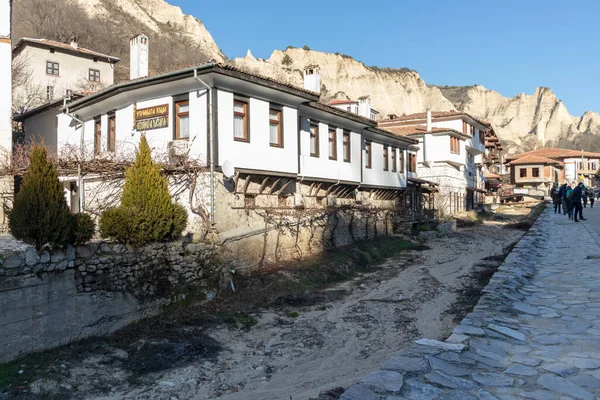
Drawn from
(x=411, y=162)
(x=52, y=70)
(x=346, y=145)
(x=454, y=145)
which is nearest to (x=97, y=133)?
(x=346, y=145)

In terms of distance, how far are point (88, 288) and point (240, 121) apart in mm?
7007

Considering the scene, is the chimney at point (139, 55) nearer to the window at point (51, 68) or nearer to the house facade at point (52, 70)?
the house facade at point (52, 70)

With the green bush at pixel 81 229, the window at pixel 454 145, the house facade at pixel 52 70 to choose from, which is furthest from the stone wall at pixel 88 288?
the window at pixel 454 145

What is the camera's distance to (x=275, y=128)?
16.2 meters

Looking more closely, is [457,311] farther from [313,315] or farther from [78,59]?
[78,59]

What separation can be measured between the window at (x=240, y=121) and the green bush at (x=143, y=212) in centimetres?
311

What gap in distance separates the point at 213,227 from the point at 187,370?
5738 millimetres

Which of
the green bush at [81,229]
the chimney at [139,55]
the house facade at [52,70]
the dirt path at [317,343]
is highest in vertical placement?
the house facade at [52,70]

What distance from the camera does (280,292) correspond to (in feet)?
46.9

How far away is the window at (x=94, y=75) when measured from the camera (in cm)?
3909

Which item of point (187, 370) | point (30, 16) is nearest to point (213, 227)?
point (187, 370)

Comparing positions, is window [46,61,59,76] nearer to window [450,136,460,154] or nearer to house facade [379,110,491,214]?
house facade [379,110,491,214]

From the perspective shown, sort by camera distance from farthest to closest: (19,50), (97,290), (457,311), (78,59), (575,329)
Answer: (78,59) → (19,50) → (457,311) → (97,290) → (575,329)

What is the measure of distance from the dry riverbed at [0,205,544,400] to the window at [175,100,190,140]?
17.1ft
